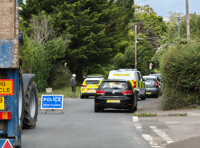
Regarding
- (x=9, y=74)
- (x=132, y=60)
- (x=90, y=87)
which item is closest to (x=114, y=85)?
(x=9, y=74)

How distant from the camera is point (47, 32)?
43.4m

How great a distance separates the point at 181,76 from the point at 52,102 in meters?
5.81

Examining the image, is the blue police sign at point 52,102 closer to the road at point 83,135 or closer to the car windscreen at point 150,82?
the road at point 83,135

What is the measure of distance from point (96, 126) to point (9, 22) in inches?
276

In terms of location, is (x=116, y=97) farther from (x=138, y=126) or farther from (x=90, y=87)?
(x=90, y=87)

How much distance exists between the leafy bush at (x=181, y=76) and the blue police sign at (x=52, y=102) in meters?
4.76

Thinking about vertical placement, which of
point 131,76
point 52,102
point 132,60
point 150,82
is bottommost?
point 52,102

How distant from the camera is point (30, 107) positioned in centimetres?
1268

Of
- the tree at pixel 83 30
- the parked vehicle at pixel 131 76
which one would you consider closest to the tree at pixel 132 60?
the tree at pixel 83 30

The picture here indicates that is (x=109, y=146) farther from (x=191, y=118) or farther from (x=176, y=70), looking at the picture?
(x=176, y=70)

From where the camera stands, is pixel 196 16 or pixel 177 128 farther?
pixel 196 16

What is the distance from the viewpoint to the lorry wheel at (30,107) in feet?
39.5

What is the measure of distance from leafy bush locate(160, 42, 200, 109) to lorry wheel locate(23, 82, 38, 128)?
815cm

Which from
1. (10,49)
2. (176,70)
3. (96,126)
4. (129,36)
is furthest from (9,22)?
(129,36)
